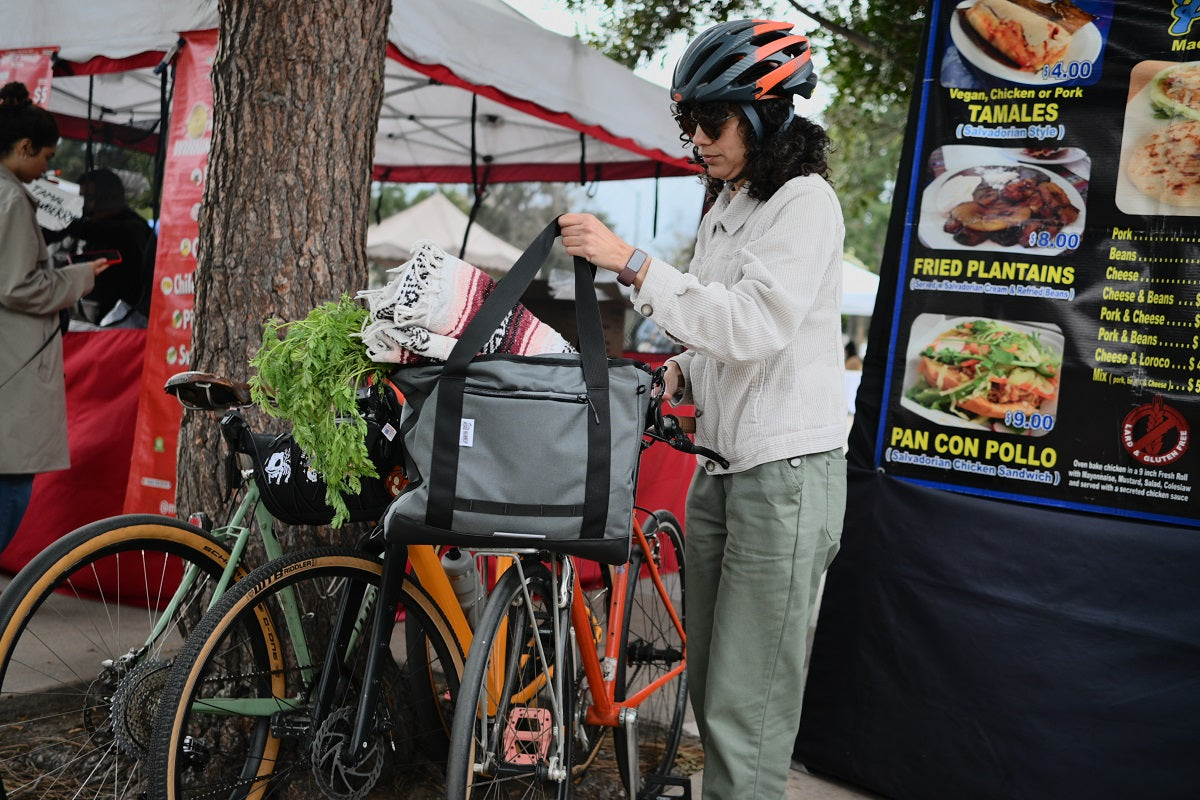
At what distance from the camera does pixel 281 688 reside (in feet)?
8.68

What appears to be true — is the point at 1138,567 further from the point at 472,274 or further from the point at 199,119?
the point at 199,119

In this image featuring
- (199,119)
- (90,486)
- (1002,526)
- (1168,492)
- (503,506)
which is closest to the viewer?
(503,506)

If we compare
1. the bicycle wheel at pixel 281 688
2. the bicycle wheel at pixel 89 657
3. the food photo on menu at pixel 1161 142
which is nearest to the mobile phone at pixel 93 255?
the bicycle wheel at pixel 89 657

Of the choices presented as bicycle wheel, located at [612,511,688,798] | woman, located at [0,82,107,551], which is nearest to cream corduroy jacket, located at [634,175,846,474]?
bicycle wheel, located at [612,511,688,798]

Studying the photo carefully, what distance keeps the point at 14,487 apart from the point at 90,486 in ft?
3.34

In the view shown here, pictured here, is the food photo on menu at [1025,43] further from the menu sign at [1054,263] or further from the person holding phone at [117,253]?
the person holding phone at [117,253]

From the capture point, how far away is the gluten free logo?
2820 millimetres

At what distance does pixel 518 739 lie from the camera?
2.36 meters

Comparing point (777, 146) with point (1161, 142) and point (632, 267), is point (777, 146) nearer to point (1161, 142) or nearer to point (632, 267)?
point (632, 267)

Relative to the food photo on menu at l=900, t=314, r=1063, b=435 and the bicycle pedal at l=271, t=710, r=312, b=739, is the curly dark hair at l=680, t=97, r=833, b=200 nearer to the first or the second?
the food photo on menu at l=900, t=314, r=1063, b=435

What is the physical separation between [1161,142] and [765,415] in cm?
155

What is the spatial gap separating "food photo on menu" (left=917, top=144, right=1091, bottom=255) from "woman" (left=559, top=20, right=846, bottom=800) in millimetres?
991

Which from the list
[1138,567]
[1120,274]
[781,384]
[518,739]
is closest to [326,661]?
[518,739]

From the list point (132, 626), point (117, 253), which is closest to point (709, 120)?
point (132, 626)
